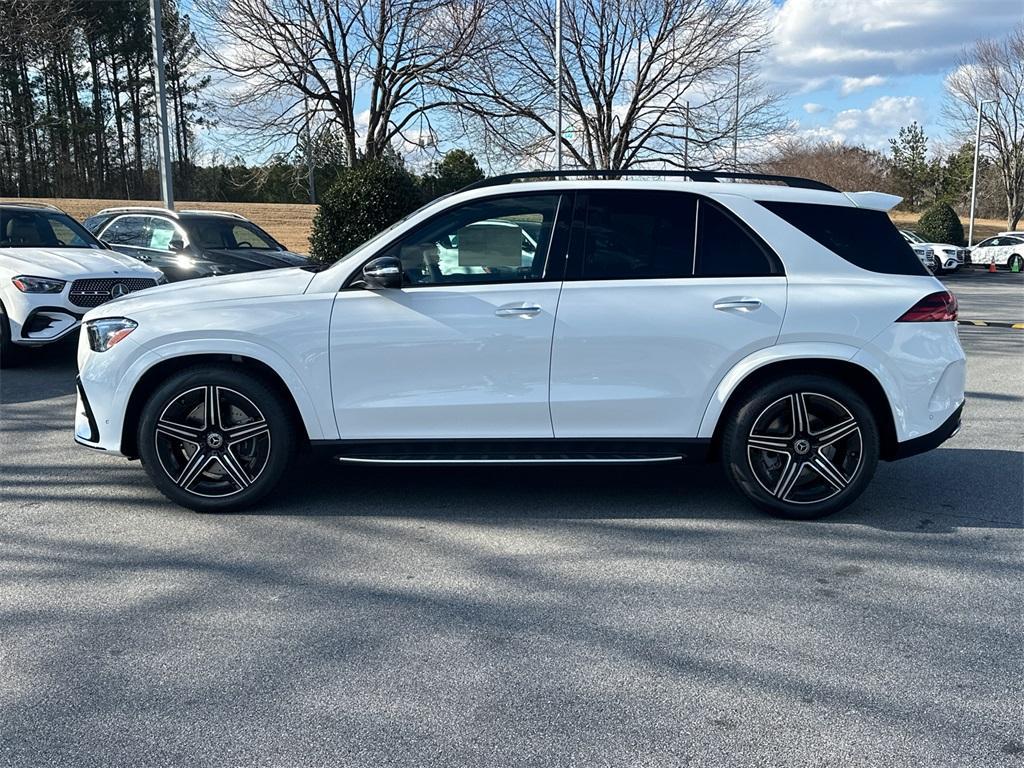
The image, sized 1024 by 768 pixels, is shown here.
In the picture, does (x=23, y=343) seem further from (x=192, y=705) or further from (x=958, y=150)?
(x=958, y=150)

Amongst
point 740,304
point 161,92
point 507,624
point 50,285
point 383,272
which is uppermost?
point 161,92

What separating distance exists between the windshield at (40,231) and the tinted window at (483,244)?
24.4ft

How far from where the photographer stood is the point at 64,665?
3.41m

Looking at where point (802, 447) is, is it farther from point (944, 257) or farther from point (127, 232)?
point (944, 257)

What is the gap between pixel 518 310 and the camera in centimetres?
496

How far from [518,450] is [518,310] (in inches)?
30.2

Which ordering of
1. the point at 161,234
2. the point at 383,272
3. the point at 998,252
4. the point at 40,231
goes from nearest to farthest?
the point at 383,272, the point at 40,231, the point at 161,234, the point at 998,252

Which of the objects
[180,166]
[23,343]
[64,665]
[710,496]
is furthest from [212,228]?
[180,166]

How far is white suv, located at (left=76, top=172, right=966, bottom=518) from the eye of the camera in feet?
16.3

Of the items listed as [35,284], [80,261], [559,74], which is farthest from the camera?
[559,74]

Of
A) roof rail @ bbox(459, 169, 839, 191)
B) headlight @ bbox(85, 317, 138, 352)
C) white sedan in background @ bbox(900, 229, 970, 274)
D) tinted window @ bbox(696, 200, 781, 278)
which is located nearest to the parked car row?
headlight @ bbox(85, 317, 138, 352)

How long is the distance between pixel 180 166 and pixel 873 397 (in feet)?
183

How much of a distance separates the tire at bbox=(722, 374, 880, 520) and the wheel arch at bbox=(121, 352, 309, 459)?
7.87ft

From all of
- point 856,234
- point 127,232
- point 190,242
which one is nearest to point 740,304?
point 856,234
